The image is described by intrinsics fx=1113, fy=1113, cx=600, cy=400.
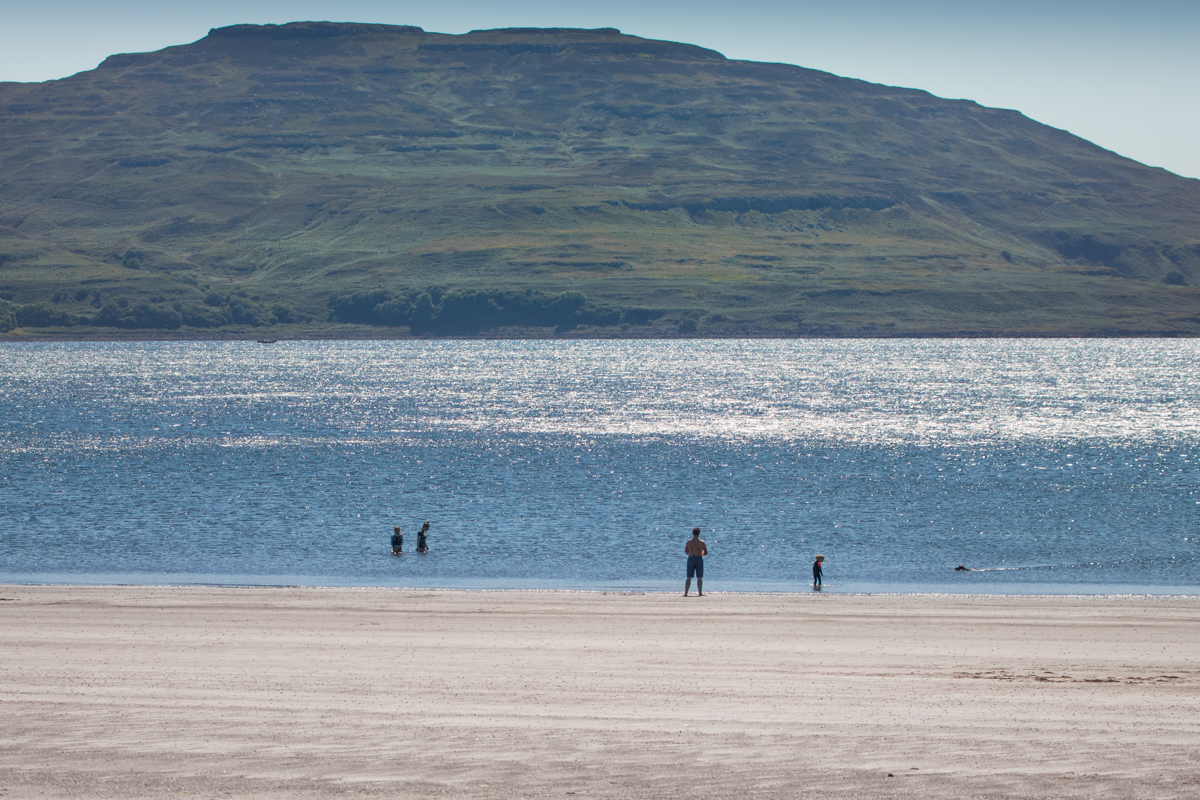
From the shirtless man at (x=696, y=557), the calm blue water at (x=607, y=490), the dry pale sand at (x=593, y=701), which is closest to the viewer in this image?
the dry pale sand at (x=593, y=701)

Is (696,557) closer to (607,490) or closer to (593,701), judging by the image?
(593,701)

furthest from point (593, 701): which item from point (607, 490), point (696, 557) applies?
point (607, 490)

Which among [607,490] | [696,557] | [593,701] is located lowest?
[607,490]

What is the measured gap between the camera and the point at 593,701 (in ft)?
61.3

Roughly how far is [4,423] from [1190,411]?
116 m

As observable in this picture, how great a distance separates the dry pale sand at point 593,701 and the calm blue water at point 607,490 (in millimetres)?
9806

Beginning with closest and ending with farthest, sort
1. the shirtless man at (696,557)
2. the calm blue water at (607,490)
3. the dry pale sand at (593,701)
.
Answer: the dry pale sand at (593,701), the shirtless man at (696,557), the calm blue water at (607,490)

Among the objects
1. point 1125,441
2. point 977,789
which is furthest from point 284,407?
point 977,789

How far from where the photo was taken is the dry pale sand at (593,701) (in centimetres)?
1439

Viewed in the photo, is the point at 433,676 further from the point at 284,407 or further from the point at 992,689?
the point at 284,407

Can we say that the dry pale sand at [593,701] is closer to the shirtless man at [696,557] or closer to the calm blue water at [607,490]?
Answer: the shirtless man at [696,557]

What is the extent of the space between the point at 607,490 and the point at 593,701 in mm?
43909

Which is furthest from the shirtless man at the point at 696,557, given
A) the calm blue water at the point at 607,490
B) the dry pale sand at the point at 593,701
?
the calm blue water at the point at 607,490

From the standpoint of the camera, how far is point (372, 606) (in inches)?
1195
